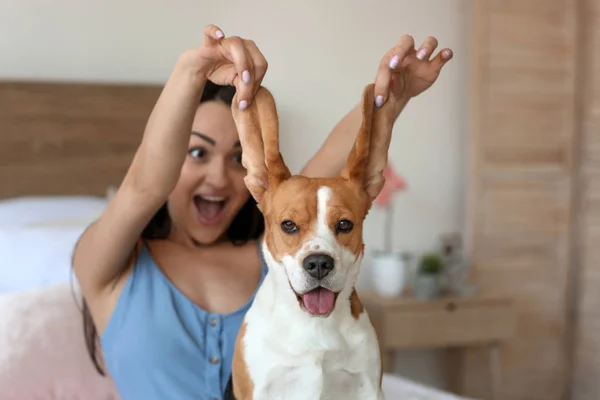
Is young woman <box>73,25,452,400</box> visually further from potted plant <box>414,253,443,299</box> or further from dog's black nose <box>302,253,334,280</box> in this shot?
potted plant <box>414,253,443,299</box>

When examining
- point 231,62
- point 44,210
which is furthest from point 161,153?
point 44,210

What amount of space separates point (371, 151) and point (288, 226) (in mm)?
124

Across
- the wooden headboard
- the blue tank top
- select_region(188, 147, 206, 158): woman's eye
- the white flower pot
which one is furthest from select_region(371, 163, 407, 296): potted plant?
the blue tank top

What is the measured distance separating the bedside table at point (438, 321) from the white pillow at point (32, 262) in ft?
3.87

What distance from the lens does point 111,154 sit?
2375mm

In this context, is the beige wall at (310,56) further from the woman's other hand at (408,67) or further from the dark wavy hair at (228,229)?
the woman's other hand at (408,67)

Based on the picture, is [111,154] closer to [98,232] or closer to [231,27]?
[231,27]

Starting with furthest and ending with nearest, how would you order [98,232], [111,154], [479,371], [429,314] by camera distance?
[479,371], [429,314], [111,154], [98,232]

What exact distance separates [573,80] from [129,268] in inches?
97.2

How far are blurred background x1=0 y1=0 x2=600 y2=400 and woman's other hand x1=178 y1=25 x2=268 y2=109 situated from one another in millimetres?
1587

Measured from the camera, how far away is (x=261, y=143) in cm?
73

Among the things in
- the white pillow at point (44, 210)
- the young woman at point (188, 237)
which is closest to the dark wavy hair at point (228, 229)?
the young woman at point (188, 237)

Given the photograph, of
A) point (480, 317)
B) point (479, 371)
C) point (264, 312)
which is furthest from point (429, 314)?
point (264, 312)

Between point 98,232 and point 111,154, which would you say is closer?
point 98,232
